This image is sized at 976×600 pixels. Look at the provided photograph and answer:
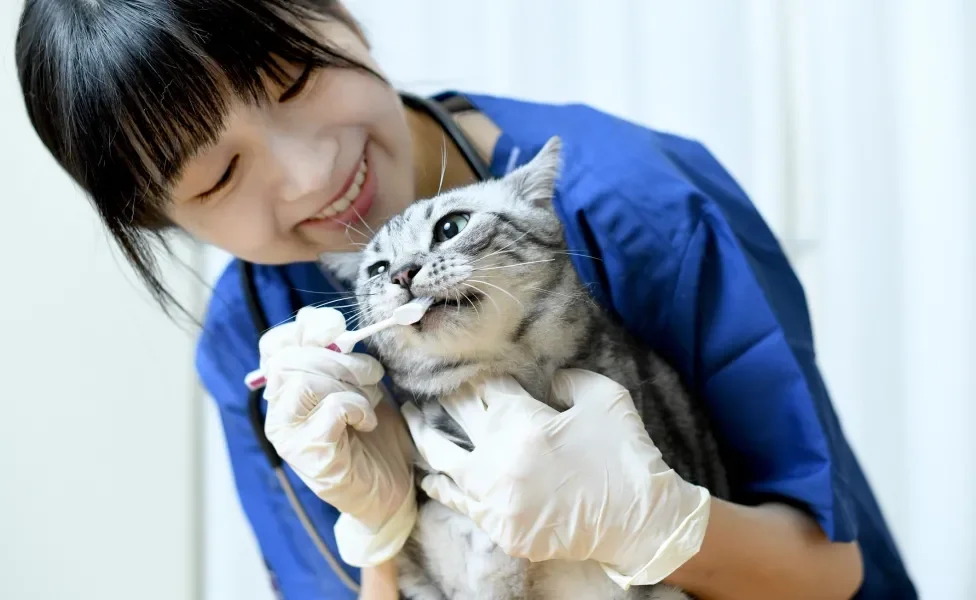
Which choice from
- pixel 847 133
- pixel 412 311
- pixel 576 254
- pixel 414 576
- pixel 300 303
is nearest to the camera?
pixel 412 311

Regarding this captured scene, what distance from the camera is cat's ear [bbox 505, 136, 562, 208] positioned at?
0.73 metres

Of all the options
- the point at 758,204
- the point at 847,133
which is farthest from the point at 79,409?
the point at 847,133

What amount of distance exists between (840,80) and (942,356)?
1.71ft

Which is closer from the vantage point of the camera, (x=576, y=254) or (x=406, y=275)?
(x=406, y=275)

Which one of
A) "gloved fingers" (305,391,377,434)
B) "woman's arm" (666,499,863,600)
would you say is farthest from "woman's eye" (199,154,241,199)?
"woman's arm" (666,499,863,600)

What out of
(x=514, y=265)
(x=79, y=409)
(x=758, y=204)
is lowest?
(x=79, y=409)

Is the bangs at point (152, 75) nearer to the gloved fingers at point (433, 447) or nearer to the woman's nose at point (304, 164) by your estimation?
the woman's nose at point (304, 164)

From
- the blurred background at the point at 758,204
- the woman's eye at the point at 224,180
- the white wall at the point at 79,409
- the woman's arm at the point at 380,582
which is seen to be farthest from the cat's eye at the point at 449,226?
the white wall at the point at 79,409

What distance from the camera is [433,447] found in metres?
0.65

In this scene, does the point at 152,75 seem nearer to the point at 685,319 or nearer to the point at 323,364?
the point at 323,364

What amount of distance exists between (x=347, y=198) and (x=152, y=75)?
0.22 m

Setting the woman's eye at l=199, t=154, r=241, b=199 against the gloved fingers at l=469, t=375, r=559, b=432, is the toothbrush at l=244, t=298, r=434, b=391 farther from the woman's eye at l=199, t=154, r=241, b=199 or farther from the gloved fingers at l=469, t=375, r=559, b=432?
the woman's eye at l=199, t=154, r=241, b=199

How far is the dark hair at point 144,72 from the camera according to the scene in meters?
0.65

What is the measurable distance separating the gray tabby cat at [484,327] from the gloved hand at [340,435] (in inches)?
1.2
